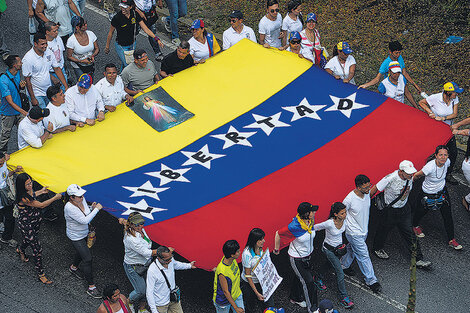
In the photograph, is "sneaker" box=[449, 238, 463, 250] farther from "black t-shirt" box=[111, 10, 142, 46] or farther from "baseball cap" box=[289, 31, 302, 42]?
"black t-shirt" box=[111, 10, 142, 46]

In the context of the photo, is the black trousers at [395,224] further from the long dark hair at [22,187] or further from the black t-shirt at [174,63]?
the long dark hair at [22,187]

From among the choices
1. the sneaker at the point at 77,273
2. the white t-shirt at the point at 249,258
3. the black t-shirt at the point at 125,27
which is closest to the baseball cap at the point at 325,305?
the white t-shirt at the point at 249,258

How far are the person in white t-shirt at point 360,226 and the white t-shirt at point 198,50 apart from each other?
456cm

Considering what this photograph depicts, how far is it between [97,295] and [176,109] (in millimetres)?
→ 3404

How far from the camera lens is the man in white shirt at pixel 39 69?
11.1m

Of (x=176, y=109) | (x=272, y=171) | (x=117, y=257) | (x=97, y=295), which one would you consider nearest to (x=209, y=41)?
(x=176, y=109)

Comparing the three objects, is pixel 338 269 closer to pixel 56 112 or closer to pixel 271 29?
pixel 56 112

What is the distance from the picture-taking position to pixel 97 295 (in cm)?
914

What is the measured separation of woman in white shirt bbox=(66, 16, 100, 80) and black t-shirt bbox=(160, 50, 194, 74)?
4.38 feet

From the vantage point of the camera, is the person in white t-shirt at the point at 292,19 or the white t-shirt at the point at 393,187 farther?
the person in white t-shirt at the point at 292,19

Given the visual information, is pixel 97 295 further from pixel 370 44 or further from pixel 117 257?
pixel 370 44

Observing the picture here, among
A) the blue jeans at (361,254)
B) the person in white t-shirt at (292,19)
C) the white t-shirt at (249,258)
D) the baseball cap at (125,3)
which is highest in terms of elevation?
the baseball cap at (125,3)

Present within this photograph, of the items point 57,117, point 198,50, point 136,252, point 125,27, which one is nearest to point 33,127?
point 57,117

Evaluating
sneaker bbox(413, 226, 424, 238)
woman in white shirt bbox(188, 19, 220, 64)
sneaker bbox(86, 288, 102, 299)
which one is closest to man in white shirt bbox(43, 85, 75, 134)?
sneaker bbox(86, 288, 102, 299)
